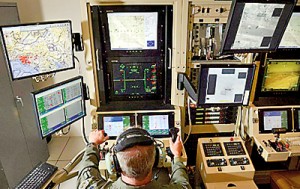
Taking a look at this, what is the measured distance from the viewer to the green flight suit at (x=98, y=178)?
1452mm

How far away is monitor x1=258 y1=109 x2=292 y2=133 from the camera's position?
2.36 m

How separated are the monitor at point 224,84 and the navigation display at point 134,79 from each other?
52cm

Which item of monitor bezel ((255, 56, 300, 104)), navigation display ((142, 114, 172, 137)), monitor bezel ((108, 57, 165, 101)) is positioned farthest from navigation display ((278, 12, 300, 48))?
navigation display ((142, 114, 172, 137))

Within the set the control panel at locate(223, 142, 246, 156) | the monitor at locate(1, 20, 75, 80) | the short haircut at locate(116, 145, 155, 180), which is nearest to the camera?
the short haircut at locate(116, 145, 155, 180)

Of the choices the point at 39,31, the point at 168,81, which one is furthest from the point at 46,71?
the point at 168,81

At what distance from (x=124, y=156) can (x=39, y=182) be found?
0.75 metres

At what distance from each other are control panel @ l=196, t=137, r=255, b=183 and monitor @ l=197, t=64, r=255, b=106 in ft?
1.56

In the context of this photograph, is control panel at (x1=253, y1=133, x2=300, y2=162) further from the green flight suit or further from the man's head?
the man's head

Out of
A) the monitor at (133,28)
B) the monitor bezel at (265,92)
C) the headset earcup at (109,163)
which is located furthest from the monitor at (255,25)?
the headset earcup at (109,163)

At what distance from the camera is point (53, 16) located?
304cm

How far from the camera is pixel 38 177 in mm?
1768

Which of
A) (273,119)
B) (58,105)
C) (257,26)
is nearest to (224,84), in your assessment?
(257,26)

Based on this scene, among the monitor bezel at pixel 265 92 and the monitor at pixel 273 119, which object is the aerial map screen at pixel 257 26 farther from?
the monitor at pixel 273 119

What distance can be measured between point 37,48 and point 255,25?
159 cm
